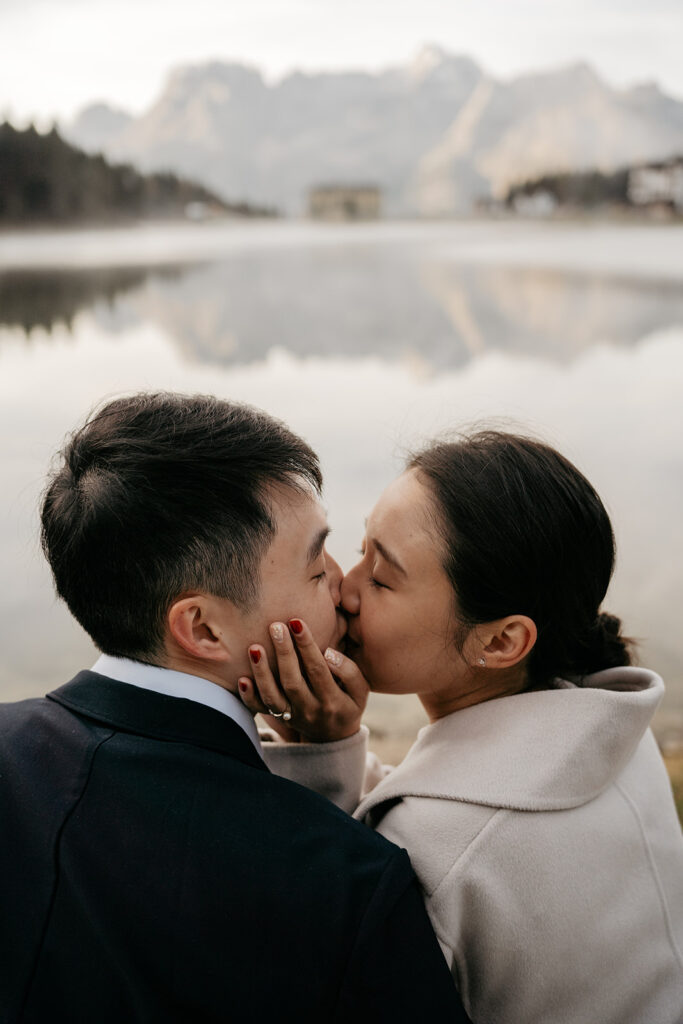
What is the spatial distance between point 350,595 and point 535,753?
1.06ft

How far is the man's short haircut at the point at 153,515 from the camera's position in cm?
86

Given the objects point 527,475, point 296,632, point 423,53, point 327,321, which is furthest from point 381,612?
point 423,53

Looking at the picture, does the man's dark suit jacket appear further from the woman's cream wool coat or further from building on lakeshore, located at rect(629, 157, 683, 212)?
building on lakeshore, located at rect(629, 157, 683, 212)

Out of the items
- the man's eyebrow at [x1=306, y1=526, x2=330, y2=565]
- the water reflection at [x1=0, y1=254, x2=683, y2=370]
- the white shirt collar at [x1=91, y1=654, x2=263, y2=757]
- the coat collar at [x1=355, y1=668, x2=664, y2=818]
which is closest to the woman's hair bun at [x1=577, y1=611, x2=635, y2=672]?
the coat collar at [x1=355, y1=668, x2=664, y2=818]

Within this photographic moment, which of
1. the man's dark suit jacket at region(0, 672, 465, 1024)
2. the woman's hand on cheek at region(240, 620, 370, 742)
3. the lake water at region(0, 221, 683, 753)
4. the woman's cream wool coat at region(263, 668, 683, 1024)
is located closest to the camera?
the man's dark suit jacket at region(0, 672, 465, 1024)

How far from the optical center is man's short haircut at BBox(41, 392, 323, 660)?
2.81 ft

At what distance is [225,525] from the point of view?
884 mm

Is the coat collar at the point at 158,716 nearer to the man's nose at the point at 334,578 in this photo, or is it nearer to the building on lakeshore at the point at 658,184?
the man's nose at the point at 334,578

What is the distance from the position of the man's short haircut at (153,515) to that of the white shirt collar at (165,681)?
29mm

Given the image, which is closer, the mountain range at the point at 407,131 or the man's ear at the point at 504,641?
the man's ear at the point at 504,641

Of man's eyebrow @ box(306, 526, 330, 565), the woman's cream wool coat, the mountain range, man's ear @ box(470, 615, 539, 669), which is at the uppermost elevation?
the mountain range

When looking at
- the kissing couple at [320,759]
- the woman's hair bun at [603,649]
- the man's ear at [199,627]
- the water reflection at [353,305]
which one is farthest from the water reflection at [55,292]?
the woman's hair bun at [603,649]

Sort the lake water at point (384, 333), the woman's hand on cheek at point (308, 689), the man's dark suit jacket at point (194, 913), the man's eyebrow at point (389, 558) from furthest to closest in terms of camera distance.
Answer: the lake water at point (384, 333) → the man's eyebrow at point (389, 558) → the woman's hand on cheek at point (308, 689) → the man's dark suit jacket at point (194, 913)

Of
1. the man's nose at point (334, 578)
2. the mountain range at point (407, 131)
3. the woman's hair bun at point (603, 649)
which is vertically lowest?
the woman's hair bun at point (603, 649)
